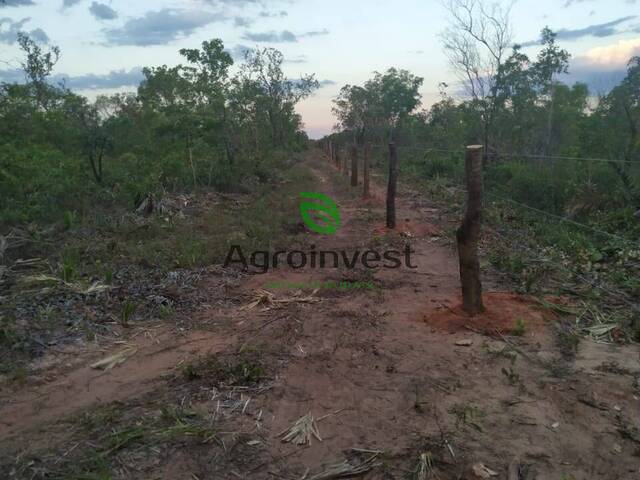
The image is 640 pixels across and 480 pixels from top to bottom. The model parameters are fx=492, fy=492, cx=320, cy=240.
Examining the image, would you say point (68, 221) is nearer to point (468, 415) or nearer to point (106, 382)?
point (106, 382)

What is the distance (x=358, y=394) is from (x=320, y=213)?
775 centimetres

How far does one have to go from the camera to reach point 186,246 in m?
7.76

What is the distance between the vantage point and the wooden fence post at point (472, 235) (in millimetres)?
4707

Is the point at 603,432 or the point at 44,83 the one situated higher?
the point at 44,83

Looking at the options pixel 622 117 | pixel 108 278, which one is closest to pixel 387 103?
pixel 622 117

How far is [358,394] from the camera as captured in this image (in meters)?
3.69

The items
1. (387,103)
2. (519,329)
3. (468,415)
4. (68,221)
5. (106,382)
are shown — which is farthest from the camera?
(387,103)

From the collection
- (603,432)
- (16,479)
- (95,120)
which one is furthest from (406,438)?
(95,120)

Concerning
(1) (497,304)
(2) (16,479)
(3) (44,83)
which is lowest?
(2) (16,479)

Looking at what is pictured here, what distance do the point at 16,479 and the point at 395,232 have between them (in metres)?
6.83

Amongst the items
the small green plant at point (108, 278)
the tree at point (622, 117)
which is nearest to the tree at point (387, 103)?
the tree at point (622, 117)

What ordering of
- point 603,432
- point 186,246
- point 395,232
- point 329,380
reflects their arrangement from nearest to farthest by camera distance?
1. point 603,432
2. point 329,380
3. point 186,246
4. point 395,232

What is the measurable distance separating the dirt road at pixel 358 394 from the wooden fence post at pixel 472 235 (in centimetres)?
19

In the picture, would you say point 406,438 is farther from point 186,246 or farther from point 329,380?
point 186,246
